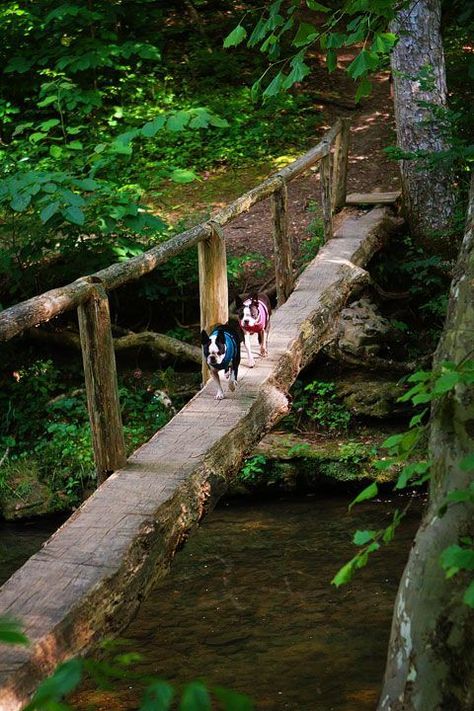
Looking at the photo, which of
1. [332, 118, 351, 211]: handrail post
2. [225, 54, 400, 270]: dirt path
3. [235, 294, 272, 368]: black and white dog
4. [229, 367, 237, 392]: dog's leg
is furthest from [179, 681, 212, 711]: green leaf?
[332, 118, 351, 211]: handrail post

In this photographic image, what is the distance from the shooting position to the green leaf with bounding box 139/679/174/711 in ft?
3.47

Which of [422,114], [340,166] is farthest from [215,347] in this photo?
Answer: [340,166]

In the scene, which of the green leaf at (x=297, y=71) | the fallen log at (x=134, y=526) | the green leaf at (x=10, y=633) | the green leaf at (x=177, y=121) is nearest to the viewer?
the green leaf at (x=10, y=633)

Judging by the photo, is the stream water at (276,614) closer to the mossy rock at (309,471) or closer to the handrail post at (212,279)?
the mossy rock at (309,471)

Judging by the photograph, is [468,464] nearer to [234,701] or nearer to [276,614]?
[234,701]

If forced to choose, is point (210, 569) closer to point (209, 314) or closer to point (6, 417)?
point (209, 314)

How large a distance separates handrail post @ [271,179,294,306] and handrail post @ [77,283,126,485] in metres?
3.64

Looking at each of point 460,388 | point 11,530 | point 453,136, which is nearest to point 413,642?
point 460,388

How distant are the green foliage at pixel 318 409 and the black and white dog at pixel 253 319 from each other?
2.65 meters

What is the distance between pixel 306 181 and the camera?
1263 centimetres

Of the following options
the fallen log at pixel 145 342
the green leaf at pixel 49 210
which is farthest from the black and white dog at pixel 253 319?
the fallen log at pixel 145 342

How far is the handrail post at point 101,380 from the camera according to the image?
15.2 feet

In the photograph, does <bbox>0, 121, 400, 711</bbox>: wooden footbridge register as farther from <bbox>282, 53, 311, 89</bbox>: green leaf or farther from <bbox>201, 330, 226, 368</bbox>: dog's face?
<bbox>282, 53, 311, 89</bbox>: green leaf

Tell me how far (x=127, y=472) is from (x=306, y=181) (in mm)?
8543
